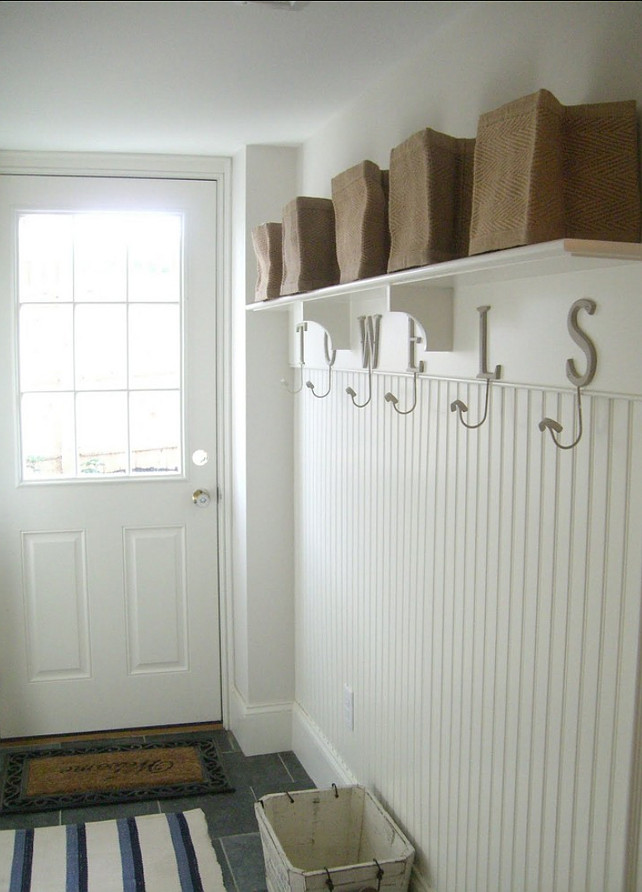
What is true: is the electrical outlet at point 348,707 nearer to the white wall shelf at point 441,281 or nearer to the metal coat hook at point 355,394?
the metal coat hook at point 355,394

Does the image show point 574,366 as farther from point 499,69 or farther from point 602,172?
point 499,69

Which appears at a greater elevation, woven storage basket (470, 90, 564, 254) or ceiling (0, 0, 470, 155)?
ceiling (0, 0, 470, 155)

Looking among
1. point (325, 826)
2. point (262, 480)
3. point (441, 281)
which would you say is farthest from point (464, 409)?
point (262, 480)

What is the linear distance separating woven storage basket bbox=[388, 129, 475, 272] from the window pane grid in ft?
5.95

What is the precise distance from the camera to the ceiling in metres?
1.80

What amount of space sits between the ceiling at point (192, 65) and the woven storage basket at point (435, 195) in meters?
0.26

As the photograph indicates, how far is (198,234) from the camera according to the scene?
3441mm

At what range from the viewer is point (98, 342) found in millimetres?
3426

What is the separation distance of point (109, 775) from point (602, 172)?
8.65 feet

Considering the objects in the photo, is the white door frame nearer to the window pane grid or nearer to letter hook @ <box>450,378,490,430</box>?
the window pane grid

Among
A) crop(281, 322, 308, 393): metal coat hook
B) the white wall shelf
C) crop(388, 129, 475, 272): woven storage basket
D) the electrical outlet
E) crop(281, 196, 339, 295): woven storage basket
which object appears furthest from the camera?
crop(281, 322, 308, 393): metal coat hook

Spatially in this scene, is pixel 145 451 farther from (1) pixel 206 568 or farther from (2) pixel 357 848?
(2) pixel 357 848

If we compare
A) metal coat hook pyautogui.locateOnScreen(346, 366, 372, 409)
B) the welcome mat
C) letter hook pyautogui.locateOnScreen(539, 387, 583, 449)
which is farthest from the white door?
letter hook pyautogui.locateOnScreen(539, 387, 583, 449)

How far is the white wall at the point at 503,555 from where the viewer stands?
1.47 meters
